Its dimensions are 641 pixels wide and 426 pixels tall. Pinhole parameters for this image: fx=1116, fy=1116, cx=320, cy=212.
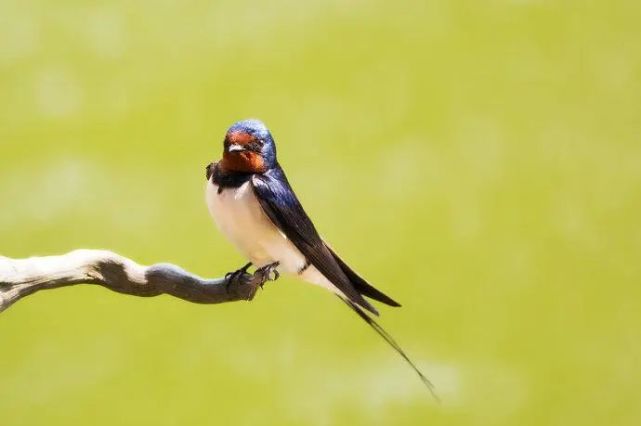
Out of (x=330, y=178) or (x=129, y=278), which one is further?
(x=330, y=178)

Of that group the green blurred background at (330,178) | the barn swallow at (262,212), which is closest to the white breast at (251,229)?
the barn swallow at (262,212)

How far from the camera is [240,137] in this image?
51.3 inches

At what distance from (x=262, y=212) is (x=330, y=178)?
65cm

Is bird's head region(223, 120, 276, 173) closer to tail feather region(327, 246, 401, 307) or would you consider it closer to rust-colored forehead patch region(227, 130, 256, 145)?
rust-colored forehead patch region(227, 130, 256, 145)

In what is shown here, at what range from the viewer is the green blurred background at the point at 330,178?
1.92m

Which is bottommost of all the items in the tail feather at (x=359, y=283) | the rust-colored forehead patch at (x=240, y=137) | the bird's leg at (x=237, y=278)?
the tail feather at (x=359, y=283)

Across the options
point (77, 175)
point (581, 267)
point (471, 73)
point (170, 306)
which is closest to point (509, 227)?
point (581, 267)

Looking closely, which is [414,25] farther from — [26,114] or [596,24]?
[26,114]

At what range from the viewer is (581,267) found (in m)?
2.00

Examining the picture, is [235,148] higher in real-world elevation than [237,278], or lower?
higher

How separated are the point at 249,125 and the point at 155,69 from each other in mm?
667

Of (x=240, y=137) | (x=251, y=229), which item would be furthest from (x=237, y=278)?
(x=240, y=137)

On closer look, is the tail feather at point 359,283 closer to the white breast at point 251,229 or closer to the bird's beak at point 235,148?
the white breast at point 251,229

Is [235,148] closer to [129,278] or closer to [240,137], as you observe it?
[240,137]
